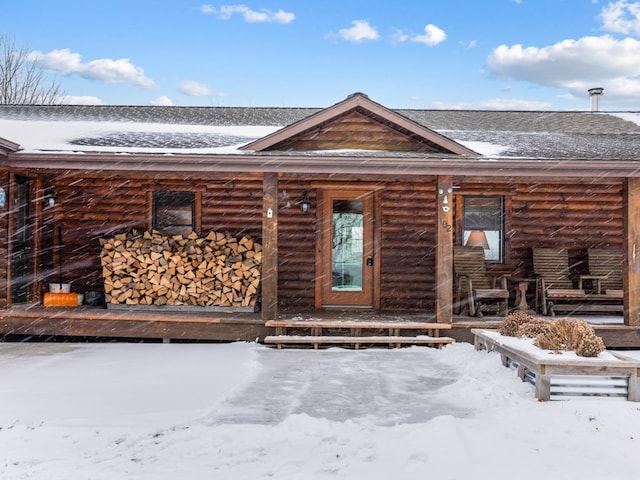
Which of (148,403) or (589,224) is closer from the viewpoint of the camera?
(148,403)

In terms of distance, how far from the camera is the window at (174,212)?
10.6 m

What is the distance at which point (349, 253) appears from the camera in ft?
34.8

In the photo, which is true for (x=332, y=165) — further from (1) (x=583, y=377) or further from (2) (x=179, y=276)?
(1) (x=583, y=377)

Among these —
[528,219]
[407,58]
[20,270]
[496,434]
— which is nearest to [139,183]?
[20,270]

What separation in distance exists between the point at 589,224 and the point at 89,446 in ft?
30.5

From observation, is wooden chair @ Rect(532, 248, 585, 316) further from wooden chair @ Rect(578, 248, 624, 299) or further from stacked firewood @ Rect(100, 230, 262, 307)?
stacked firewood @ Rect(100, 230, 262, 307)

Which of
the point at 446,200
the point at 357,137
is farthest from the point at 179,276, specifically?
the point at 446,200

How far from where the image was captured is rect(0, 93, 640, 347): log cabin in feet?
27.1

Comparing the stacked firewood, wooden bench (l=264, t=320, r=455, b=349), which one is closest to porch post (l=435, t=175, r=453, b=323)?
wooden bench (l=264, t=320, r=455, b=349)

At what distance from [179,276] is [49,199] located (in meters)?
2.56

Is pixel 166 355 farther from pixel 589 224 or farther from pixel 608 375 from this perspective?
pixel 589 224

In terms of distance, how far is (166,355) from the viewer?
778cm

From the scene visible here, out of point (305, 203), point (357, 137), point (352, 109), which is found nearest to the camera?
point (352, 109)

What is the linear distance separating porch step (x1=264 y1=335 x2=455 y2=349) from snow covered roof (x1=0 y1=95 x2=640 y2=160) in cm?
253
